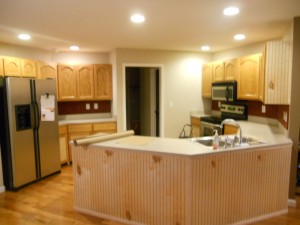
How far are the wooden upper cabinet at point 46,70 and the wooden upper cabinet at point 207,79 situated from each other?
3.14m

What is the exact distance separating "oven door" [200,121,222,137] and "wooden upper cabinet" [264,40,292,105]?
146 centimetres

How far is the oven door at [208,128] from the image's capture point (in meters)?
4.44

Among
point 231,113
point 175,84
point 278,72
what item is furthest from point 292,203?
point 175,84

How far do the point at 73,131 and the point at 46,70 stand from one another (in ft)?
4.25

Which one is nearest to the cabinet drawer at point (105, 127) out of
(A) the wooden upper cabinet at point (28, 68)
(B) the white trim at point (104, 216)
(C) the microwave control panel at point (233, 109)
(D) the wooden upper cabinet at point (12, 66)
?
(A) the wooden upper cabinet at point (28, 68)

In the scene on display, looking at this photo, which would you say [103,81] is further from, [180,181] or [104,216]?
[180,181]

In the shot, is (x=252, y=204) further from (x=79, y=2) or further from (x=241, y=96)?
(x=79, y=2)

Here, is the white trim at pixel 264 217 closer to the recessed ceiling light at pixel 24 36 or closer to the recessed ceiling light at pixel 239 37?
the recessed ceiling light at pixel 239 37

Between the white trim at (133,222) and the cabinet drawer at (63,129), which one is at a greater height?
the cabinet drawer at (63,129)

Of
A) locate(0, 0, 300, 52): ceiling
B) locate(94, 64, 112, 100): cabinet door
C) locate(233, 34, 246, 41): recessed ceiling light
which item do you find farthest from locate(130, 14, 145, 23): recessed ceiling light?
locate(94, 64, 112, 100): cabinet door

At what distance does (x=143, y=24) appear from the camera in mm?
2986

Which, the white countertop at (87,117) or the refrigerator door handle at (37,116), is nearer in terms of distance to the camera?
the refrigerator door handle at (37,116)

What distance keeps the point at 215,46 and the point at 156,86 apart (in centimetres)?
159

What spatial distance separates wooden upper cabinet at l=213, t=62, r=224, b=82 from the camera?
4672 millimetres
